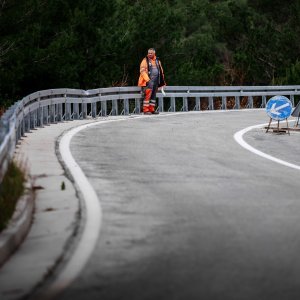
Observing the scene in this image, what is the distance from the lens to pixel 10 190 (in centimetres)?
993

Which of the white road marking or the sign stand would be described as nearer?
the white road marking

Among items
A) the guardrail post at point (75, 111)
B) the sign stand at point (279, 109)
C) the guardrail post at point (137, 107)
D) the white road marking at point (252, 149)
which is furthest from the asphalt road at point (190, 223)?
the guardrail post at point (137, 107)

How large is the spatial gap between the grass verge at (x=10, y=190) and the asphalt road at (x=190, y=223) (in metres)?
0.88

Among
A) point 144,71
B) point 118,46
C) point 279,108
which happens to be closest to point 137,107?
point 144,71

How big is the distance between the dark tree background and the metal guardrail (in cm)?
181

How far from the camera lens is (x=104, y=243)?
8680 millimetres

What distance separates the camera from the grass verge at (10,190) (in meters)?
9.08

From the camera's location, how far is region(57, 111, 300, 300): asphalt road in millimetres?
7215

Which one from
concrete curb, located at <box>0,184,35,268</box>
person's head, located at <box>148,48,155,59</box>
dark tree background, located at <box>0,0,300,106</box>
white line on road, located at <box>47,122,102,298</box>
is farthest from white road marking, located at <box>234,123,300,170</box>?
dark tree background, located at <box>0,0,300,106</box>

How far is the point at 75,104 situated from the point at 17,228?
18.5 metres

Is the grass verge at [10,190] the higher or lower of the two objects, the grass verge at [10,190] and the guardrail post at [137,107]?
the higher

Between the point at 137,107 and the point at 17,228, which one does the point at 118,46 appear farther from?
the point at 17,228

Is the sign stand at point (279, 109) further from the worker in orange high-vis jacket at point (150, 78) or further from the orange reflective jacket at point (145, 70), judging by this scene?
the orange reflective jacket at point (145, 70)

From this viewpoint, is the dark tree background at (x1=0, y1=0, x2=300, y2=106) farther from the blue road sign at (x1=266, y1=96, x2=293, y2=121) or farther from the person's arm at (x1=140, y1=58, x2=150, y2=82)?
the blue road sign at (x1=266, y1=96, x2=293, y2=121)
